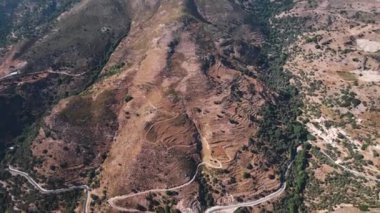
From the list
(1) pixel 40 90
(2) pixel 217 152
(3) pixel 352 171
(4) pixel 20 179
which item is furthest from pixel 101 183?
(3) pixel 352 171

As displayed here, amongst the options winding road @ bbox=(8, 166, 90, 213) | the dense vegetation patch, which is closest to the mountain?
winding road @ bbox=(8, 166, 90, 213)

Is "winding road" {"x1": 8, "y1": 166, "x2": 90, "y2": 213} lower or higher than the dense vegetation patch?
higher

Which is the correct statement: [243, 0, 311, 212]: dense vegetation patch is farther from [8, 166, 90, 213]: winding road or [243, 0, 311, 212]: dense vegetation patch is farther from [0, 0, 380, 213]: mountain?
[8, 166, 90, 213]: winding road

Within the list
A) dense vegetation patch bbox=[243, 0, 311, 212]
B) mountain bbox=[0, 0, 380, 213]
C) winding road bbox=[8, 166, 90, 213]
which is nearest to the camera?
mountain bbox=[0, 0, 380, 213]

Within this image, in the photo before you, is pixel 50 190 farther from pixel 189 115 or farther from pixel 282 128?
pixel 282 128

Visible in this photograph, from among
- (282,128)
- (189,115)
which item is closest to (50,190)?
(189,115)

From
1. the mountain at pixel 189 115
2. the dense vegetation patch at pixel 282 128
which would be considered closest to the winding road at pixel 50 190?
the mountain at pixel 189 115

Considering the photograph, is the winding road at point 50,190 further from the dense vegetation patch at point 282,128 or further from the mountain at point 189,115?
the dense vegetation patch at point 282,128

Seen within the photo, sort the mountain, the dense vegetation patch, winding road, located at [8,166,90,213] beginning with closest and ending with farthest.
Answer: the mountain
winding road, located at [8,166,90,213]
the dense vegetation patch
